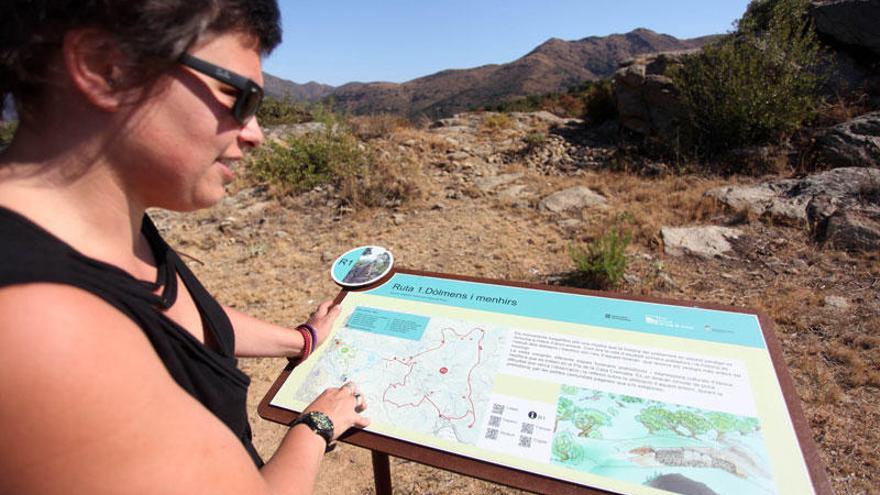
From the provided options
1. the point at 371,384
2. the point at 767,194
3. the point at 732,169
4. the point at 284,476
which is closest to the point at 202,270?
the point at 371,384

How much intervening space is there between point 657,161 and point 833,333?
416 centimetres

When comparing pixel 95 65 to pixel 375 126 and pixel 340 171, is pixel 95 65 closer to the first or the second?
pixel 340 171

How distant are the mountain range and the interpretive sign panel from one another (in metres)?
72.3

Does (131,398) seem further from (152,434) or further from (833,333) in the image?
(833,333)

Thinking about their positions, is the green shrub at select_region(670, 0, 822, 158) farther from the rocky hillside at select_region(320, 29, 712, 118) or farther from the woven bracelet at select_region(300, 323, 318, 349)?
the rocky hillside at select_region(320, 29, 712, 118)

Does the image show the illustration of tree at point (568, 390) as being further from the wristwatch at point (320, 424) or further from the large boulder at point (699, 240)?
the large boulder at point (699, 240)

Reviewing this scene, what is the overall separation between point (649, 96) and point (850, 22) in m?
2.90

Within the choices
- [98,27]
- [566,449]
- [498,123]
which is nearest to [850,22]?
[498,123]

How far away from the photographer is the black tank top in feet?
2.10

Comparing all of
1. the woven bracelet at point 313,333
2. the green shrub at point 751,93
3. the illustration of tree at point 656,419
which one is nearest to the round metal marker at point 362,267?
the woven bracelet at point 313,333

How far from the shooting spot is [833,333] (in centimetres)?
300

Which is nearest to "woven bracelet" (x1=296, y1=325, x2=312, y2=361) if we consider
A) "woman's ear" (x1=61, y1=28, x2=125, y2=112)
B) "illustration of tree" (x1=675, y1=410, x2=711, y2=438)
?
"woman's ear" (x1=61, y1=28, x2=125, y2=112)

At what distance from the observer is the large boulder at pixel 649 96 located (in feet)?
24.3

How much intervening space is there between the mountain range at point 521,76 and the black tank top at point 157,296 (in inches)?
2865
